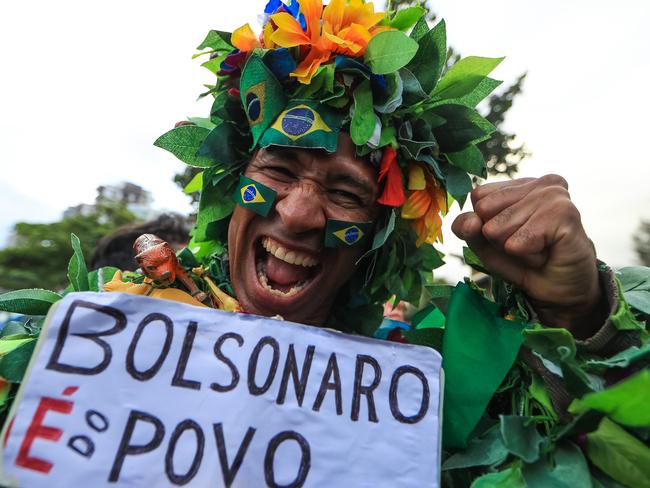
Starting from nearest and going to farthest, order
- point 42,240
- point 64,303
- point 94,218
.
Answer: point 64,303
point 42,240
point 94,218

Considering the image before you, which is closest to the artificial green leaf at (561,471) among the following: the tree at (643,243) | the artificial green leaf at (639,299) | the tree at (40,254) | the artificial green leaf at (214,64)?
the artificial green leaf at (639,299)

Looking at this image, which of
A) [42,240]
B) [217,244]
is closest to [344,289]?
[217,244]

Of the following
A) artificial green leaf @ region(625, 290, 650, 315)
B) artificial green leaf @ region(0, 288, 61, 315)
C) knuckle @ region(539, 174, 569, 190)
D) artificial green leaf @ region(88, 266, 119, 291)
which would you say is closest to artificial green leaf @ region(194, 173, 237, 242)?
artificial green leaf @ region(88, 266, 119, 291)

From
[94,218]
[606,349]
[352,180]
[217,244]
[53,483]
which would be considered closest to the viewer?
[53,483]

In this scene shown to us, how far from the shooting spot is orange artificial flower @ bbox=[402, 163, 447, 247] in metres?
1.60

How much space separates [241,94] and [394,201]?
1.95ft

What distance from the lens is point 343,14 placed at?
5.18 ft

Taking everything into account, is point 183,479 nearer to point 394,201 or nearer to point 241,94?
point 394,201

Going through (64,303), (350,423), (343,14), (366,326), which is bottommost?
(350,423)

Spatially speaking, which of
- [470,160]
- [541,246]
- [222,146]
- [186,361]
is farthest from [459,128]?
[186,361]

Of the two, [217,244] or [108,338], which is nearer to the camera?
[108,338]

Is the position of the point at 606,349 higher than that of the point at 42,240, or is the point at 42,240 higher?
the point at 42,240

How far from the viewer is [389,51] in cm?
147

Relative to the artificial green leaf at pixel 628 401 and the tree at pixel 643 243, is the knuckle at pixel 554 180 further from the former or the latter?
the tree at pixel 643 243
